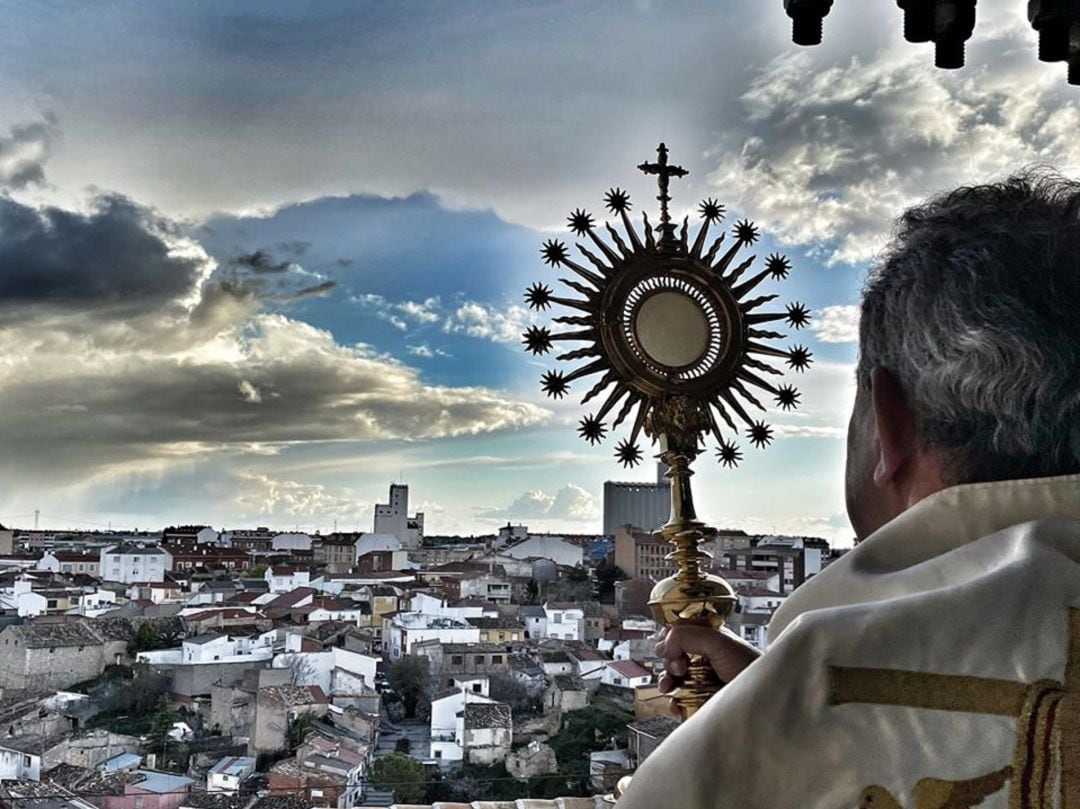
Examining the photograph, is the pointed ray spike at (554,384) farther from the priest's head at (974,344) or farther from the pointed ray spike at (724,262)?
the priest's head at (974,344)

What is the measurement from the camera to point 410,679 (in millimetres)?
6609

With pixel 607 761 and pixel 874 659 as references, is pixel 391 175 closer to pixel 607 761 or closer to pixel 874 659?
pixel 607 761

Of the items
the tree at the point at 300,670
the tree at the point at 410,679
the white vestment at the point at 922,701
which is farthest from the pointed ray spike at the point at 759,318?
the tree at the point at 300,670

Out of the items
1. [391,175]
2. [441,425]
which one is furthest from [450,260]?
[441,425]

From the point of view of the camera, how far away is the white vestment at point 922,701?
0.45 metres

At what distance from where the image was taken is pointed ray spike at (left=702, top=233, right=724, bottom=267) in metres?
1.68

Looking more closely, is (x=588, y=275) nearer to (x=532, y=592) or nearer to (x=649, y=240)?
(x=649, y=240)

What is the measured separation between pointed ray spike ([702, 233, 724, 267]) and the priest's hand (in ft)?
2.00

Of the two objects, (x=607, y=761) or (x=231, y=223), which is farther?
(x=231, y=223)

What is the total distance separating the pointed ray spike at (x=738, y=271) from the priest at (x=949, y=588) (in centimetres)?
104

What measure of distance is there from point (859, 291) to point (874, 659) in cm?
29

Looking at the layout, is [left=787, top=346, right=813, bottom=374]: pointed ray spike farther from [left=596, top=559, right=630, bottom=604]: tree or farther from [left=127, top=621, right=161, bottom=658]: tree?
[left=127, top=621, right=161, bottom=658]: tree

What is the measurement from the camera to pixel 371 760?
483 cm

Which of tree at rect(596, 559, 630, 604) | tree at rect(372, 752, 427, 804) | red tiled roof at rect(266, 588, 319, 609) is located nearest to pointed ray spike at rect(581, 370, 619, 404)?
tree at rect(372, 752, 427, 804)
